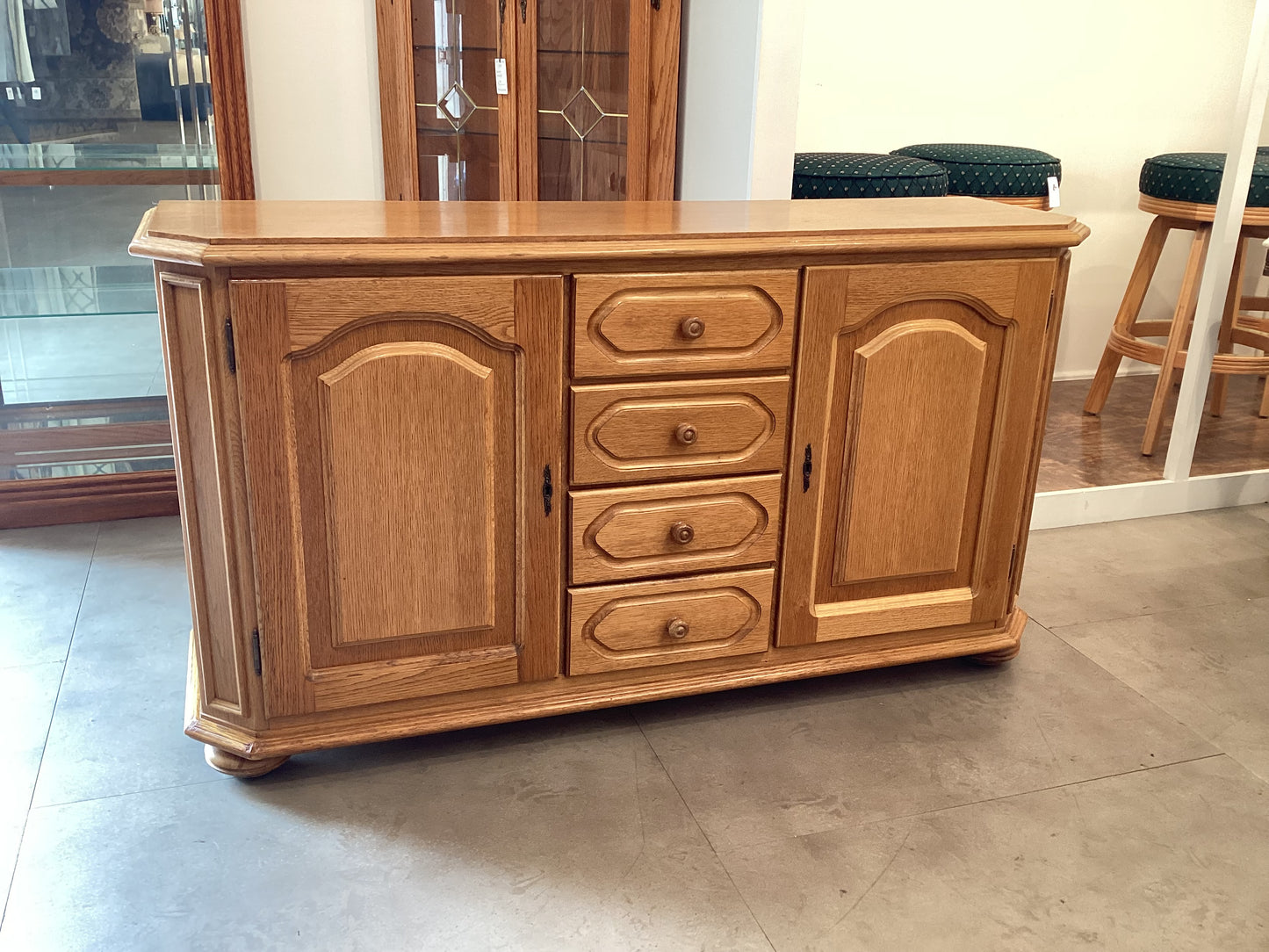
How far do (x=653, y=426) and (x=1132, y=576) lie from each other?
4.97 feet

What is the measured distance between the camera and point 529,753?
190 cm

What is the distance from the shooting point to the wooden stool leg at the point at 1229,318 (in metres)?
3.41

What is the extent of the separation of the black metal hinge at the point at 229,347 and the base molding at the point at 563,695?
58 centimetres

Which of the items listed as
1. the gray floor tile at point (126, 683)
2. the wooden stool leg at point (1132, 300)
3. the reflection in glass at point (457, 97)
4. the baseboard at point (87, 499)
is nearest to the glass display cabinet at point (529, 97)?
the reflection in glass at point (457, 97)

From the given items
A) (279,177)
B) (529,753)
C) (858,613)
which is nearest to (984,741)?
(858,613)

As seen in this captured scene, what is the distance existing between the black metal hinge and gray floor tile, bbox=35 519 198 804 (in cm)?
71

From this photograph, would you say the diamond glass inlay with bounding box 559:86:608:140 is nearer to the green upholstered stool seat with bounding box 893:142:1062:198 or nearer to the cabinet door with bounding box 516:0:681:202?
the cabinet door with bounding box 516:0:681:202

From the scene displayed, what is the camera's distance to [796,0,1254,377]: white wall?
3.58 meters

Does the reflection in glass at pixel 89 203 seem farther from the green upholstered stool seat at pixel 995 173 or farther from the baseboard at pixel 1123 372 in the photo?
the baseboard at pixel 1123 372

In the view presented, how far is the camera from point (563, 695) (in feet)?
6.27

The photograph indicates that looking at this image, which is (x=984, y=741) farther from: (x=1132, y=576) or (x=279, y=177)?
(x=279, y=177)

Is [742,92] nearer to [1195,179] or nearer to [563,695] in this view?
[563,695]

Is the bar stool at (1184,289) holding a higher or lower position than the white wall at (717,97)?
lower

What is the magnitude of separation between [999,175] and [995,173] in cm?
1
